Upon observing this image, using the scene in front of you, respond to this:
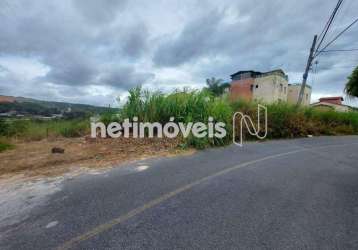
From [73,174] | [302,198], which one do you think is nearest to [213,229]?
[302,198]

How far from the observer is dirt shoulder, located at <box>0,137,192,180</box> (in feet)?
14.0

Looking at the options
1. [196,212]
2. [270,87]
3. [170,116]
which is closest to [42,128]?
[170,116]

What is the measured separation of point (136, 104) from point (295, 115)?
29.4 ft

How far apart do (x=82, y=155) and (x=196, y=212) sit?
4.28 metres

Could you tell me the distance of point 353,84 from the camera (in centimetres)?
1519

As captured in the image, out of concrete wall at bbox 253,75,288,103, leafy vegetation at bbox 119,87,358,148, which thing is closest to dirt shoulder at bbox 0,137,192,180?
leafy vegetation at bbox 119,87,358,148

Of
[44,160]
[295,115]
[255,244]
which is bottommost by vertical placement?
[255,244]

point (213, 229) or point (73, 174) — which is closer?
point (213, 229)

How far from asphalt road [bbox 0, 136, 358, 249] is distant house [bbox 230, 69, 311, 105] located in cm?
2581

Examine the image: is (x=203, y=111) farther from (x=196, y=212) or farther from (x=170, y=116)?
(x=196, y=212)

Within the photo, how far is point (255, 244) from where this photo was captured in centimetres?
188

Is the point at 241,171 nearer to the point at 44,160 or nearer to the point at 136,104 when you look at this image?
the point at 44,160

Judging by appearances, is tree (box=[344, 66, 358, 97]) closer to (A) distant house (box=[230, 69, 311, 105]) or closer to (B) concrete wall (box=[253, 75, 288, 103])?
(A) distant house (box=[230, 69, 311, 105])

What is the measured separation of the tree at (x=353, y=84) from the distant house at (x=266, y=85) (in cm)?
1083
